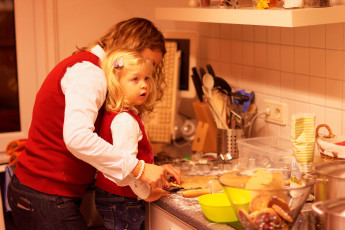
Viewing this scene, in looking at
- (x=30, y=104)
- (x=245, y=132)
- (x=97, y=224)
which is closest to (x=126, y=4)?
(x=30, y=104)

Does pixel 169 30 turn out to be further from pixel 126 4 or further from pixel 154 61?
pixel 154 61

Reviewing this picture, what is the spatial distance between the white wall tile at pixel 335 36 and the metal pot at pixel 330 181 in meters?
0.49

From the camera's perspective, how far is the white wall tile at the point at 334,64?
192 cm

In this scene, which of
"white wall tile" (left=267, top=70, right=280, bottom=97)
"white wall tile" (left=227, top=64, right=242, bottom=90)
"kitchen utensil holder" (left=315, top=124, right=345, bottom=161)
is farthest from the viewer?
"white wall tile" (left=227, top=64, right=242, bottom=90)

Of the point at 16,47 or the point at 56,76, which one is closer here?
the point at 56,76

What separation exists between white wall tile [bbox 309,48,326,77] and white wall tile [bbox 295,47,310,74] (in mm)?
24

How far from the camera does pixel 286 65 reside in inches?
85.8

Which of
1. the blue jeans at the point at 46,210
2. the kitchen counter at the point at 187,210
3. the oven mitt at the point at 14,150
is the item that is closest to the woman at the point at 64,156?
the blue jeans at the point at 46,210

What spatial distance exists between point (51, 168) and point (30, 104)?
3.13ft

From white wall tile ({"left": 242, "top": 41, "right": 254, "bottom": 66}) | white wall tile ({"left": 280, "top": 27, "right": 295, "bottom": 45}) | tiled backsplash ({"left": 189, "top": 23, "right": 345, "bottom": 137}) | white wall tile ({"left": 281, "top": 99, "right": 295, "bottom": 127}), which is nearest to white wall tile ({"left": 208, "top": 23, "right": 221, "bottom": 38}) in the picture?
tiled backsplash ({"left": 189, "top": 23, "right": 345, "bottom": 137})

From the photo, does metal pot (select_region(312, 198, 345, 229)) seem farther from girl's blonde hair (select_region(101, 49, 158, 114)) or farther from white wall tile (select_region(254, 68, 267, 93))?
white wall tile (select_region(254, 68, 267, 93))

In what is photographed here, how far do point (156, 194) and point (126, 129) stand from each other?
0.27m

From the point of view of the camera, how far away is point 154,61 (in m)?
1.87

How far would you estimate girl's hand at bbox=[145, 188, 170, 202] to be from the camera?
1806mm
